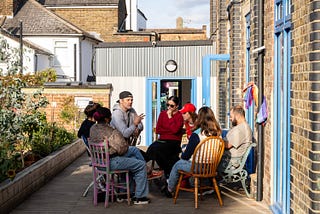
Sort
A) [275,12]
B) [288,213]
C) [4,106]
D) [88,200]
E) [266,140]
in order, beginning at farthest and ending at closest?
1. [4,106]
2. [88,200]
3. [266,140]
4. [275,12]
5. [288,213]

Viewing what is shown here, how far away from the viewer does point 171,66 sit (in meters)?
19.7

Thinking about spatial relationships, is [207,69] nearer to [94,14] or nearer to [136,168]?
[136,168]

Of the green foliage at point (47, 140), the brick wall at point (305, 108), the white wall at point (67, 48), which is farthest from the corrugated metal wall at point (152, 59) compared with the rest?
the white wall at point (67, 48)

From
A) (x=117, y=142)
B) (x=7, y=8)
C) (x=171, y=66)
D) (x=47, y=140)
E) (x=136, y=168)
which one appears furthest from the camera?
(x=7, y=8)

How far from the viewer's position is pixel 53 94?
66.9 ft

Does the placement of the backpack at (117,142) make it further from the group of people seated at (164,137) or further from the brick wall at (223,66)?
the brick wall at (223,66)

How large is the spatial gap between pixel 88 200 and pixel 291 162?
3.65 meters

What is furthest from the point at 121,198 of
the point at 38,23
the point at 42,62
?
the point at 38,23

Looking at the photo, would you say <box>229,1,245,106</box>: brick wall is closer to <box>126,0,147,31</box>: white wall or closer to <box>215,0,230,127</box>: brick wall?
<box>215,0,230,127</box>: brick wall

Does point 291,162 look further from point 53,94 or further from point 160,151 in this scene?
point 53,94

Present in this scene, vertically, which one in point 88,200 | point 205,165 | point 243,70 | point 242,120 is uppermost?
point 243,70

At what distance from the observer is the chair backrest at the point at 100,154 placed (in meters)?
8.27

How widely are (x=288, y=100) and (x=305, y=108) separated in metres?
1.18

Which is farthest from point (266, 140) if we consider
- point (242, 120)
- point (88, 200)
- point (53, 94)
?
point (53, 94)
